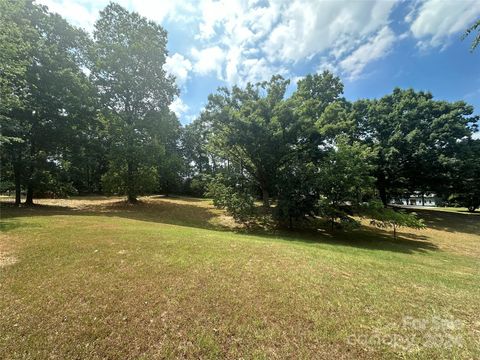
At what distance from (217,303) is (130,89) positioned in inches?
818

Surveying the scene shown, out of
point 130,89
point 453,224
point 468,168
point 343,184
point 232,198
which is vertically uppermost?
point 130,89

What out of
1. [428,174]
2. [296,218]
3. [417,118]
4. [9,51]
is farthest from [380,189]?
[9,51]

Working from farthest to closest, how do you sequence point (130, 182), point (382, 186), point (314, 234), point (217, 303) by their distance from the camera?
point (382, 186) < point (130, 182) < point (314, 234) < point (217, 303)

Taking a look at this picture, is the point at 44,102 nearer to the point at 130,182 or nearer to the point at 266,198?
the point at 130,182

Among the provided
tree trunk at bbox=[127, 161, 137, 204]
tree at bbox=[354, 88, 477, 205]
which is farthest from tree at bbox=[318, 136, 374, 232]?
tree trunk at bbox=[127, 161, 137, 204]

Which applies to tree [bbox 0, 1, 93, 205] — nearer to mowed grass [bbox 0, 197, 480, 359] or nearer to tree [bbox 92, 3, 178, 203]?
tree [bbox 92, 3, 178, 203]

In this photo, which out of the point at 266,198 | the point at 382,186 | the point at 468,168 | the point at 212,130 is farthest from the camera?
the point at 382,186

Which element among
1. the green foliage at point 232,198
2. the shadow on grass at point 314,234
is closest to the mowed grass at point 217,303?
the shadow on grass at point 314,234

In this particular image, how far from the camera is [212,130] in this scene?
1742 cm

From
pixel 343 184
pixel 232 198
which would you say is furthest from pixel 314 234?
pixel 232 198

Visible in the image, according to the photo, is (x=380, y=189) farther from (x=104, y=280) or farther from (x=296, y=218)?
(x=104, y=280)

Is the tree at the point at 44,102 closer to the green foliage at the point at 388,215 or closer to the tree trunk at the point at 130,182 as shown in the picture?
the tree trunk at the point at 130,182

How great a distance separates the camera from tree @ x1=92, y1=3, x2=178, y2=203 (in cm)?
1847

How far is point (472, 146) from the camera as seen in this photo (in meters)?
21.2
